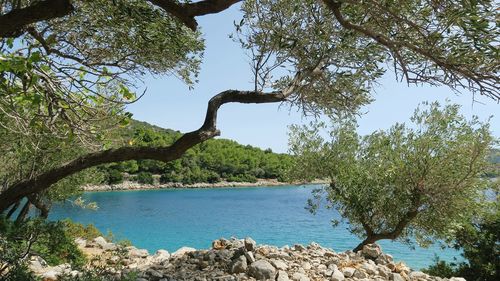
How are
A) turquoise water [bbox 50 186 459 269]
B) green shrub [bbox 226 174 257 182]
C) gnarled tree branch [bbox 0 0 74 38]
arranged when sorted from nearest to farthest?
1. gnarled tree branch [bbox 0 0 74 38]
2. turquoise water [bbox 50 186 459 269]
3. green shrub [bbox 226 174 257 182]

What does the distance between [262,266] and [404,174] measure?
7.24m

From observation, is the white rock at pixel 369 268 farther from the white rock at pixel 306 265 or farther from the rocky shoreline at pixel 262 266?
the white rock at pixel 306 265

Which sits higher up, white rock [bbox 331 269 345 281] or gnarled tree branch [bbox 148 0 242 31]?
gnarled tree branch [bbox 148 0 242 31]

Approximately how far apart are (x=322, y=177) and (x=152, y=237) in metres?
20.5

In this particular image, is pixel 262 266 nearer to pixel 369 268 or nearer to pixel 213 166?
pixel 369 268

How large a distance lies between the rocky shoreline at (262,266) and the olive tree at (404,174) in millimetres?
3569

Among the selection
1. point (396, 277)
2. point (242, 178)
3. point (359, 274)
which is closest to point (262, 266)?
point (359, 274)

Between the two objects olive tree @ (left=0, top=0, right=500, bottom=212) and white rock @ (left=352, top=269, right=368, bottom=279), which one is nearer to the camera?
olive tree @ (left=0, top=0, right=500, bottom=212)

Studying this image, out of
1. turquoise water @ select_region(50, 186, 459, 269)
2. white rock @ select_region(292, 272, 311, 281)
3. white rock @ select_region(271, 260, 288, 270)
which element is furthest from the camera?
turquoise water @ select_region(50, 186, 459, 269)

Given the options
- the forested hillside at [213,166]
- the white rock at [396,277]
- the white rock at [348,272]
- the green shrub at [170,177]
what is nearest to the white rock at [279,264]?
the white rock at [348,272]

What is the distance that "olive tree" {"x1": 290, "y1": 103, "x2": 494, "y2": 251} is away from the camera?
12680 millimetres

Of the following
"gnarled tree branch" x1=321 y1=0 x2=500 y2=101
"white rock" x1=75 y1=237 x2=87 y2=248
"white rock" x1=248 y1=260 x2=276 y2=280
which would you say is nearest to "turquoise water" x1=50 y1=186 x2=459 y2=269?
"white rock" x1=75 y1=237 x2=87 y2=248

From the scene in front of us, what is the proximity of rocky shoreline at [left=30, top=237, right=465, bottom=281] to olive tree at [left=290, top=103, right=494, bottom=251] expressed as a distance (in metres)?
3.57

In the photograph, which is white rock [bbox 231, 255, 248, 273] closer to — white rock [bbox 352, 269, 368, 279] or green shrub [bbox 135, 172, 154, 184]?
white rock [bbox 352, 269, 368, 279]
